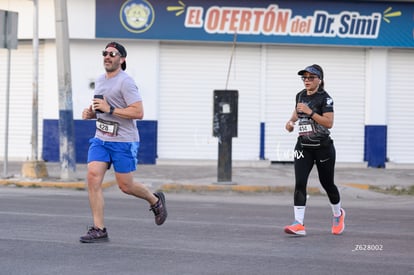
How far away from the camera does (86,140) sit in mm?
19531

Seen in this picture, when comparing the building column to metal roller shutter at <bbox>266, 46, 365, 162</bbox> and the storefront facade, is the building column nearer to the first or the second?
the storefront facade

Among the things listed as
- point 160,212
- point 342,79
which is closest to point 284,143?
point 342,79

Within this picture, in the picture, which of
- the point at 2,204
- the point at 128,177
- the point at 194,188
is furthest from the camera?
the point at 194,188

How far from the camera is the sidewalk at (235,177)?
14883 millimetres

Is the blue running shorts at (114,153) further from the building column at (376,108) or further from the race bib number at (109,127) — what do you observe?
the building column at (376,108)

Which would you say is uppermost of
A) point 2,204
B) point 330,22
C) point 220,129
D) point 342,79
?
point 330,22

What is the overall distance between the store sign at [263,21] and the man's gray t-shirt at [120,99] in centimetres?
1149

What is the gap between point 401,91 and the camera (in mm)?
20141

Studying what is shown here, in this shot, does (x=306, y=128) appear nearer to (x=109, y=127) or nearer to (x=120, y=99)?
(x=120, y=99)

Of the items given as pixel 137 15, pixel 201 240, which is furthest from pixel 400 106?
pixel 201 240

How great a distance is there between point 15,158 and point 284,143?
23.1 ft

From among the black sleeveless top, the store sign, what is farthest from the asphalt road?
the store sign

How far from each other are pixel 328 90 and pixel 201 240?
12316 millimetres

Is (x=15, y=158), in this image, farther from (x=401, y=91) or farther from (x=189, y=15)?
(x=401, y=91)
